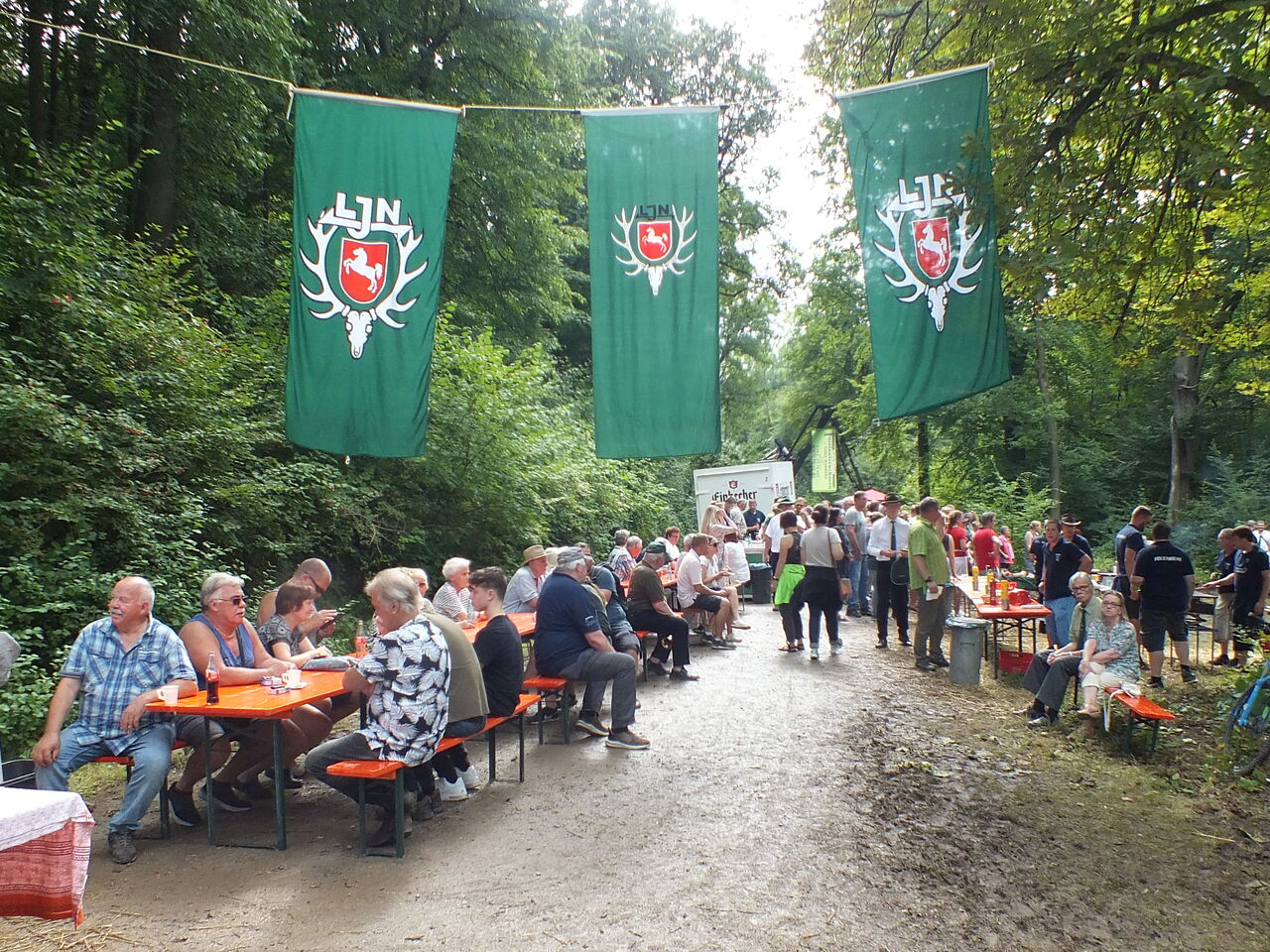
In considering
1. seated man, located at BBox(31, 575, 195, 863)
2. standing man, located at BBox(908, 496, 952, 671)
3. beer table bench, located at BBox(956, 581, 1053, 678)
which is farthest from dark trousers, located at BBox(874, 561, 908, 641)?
seated man, located at BBox(31, 575, 195, 863)

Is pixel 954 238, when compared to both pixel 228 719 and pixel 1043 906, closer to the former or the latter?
pixel 1043 906

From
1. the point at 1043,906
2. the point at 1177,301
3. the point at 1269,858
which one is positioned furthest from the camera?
the point at 1177,301

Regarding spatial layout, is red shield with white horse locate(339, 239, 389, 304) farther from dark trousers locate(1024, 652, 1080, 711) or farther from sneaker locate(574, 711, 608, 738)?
dark trousers locate(1024, 652, 1080, 711)

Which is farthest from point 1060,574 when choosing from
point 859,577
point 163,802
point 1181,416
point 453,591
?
point 1181,416

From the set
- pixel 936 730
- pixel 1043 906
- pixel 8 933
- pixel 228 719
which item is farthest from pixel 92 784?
pixel 936 730

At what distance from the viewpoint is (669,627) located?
934cm

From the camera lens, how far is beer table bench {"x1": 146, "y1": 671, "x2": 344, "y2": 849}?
461cm

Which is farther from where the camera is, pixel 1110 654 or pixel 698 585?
pixel 698 585

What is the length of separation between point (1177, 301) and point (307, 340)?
301 inches

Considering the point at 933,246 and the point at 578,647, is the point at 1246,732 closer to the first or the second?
the point at 933,246

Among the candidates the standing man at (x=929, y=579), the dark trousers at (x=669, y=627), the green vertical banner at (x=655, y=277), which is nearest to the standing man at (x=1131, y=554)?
the standing man at (x=929, y=579)

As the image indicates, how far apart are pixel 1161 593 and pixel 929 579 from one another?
229 centimetres

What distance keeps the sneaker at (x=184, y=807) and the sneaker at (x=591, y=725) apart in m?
3.01

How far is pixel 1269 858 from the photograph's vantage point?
15.5ft
